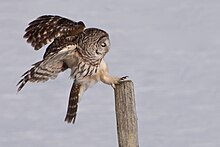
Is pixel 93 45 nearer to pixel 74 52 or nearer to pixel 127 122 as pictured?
pixel 74 52

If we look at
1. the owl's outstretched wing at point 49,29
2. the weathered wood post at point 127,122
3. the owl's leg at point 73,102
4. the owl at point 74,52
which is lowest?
the weathered wood post at point 127,122

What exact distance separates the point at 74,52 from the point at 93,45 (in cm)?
16

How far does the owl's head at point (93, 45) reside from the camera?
20.8ft

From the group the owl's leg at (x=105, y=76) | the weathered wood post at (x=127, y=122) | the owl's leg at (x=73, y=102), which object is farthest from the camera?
the owl's leg at (x=73, y=102)

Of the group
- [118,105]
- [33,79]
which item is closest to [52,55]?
[33,79]

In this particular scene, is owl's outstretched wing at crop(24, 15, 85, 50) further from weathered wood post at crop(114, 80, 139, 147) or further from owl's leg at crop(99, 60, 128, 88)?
weathered wood post at crop(114, 80, 139, 147)

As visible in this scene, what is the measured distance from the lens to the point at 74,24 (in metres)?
6.59

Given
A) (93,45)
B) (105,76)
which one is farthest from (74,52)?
(105,76)

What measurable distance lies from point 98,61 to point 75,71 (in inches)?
8.1

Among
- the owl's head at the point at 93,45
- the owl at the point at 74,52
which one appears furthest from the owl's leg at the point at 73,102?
the owl's head at the point at 93,45

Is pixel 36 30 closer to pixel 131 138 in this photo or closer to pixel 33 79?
pixel 33 79

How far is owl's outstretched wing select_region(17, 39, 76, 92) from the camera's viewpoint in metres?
5.82

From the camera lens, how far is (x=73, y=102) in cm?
660

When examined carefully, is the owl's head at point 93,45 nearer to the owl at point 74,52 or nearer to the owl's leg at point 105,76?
the owl at point 74,52
